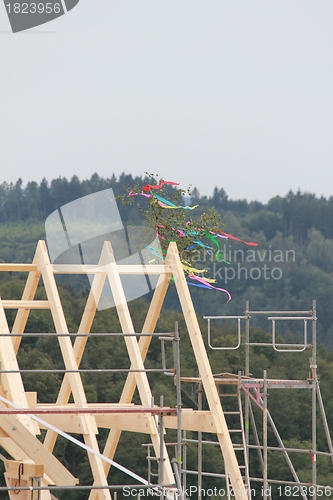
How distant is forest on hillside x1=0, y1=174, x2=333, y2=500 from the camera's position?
1364 inches

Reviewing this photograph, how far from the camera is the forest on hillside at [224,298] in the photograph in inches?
1364

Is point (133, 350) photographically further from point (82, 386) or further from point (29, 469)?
point (29, 469)

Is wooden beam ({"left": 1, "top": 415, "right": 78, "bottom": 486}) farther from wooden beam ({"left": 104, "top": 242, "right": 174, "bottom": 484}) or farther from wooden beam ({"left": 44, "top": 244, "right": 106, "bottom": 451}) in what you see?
wooden beam ({"left": 44, "top": 244, "right": 106, "bottom": 451})

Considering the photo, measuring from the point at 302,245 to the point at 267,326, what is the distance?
50.3 feet

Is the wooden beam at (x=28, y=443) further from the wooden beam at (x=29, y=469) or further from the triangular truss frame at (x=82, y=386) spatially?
the wooden beam at (x=29, y=469)

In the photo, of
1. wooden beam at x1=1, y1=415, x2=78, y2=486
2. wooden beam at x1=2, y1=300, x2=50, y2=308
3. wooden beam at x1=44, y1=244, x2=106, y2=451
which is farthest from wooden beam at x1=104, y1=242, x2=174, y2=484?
wooden beam at x1=1, y1=415, x2=78, y2=486

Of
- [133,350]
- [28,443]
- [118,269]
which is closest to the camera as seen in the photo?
[28,443]

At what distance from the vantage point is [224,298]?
54.7m

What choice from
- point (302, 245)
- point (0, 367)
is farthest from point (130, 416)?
point (302, 245)

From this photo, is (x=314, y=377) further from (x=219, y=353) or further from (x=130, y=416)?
(x=219, y=353)

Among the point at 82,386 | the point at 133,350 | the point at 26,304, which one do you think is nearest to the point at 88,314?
the point at 26,304

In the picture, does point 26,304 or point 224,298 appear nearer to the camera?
point 26,304

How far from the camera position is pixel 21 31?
45.2m

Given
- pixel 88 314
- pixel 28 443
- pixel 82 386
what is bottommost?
pixel 82 386
